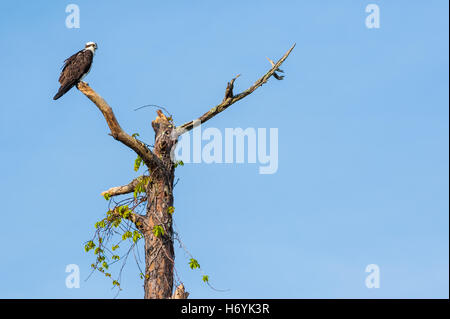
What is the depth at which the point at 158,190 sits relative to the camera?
1209cm

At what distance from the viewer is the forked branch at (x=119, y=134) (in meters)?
11.3

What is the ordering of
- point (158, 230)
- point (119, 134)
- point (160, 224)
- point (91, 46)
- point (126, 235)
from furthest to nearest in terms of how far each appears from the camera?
1. point (91, 46)
2. point (126, 235)
3. point (160, 224)
4. point (158, 230)
5. point (119, 134)

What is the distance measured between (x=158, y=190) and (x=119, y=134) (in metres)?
1.42

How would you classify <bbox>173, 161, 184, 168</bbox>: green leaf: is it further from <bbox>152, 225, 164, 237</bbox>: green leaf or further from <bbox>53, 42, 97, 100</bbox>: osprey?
<bbox>53, 42, 97, 100</bbox>: osprey

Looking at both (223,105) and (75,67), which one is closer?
(223,105)

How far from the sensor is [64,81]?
45.7 feet

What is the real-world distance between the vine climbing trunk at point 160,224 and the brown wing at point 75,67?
2584 millimetres

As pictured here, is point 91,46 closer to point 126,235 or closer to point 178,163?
point 178,163

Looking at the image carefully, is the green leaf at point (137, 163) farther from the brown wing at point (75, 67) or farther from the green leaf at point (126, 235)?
the brown wing at point (75, 67)

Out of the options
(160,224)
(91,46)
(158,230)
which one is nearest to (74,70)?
(91,46)
